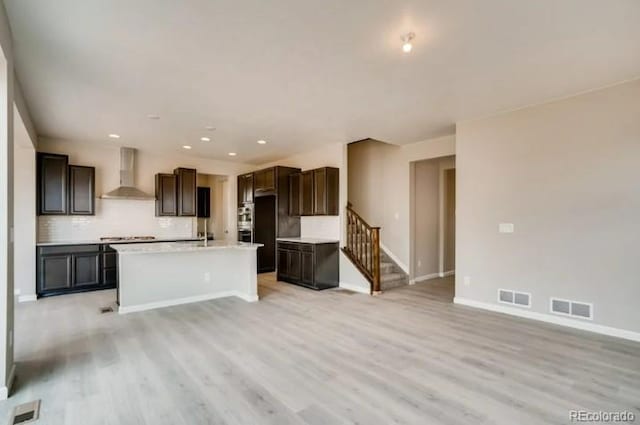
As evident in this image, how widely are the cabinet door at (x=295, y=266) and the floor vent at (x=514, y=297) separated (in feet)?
11.0

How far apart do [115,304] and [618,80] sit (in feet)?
23.1

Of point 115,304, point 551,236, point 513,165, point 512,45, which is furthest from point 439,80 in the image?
point 115,304

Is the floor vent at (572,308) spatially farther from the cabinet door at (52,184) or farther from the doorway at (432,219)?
the cabinet door at (52,184)

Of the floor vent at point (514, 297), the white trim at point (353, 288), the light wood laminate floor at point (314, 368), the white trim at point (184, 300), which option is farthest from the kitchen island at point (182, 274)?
the floor vent at point (514, 297)

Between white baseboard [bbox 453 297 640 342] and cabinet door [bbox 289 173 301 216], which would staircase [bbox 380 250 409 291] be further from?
cabinet door [bbox 289 173 301 216]

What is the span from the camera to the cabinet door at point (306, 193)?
649 centimetres

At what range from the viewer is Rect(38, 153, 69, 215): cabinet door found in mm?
5586

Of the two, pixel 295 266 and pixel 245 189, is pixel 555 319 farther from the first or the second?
pixel 245 189

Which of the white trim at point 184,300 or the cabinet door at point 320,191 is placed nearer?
the white trim at point 184,300

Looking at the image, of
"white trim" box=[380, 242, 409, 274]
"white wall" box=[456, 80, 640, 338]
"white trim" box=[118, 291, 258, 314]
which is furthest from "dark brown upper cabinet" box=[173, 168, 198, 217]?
"white wall" box=[456, 80, 640, 338]

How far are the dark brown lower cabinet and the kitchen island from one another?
1542 mm

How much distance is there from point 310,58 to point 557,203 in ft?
11.2

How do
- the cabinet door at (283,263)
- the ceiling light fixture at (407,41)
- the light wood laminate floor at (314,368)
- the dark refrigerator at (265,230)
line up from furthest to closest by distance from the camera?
the dark refrigerator at (265,230), the cabinet door at (283,263), the ceiling light fixture at (407,41), the light wood laminate floor at (314,368)

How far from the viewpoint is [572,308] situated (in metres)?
→ 3.84
